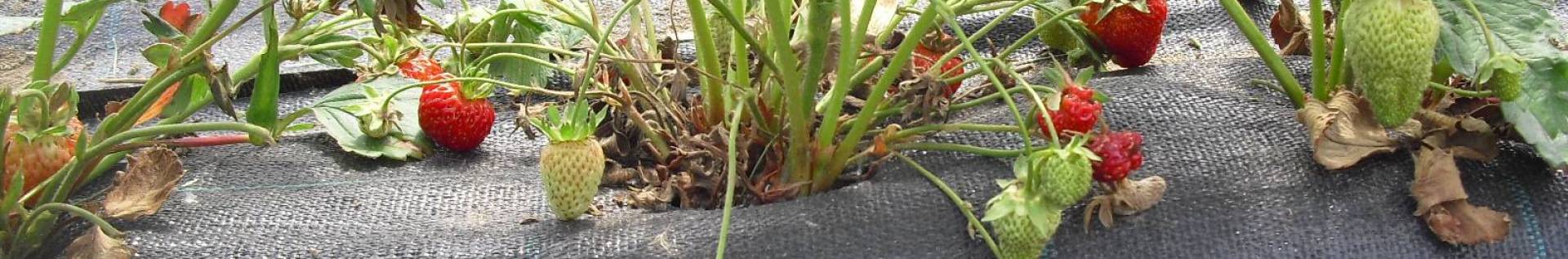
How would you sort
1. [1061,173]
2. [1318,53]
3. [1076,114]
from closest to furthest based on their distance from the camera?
[1061,173], [1076,114], [1318,53]

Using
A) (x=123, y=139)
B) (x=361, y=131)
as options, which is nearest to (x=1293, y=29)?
(x=361, y=131)

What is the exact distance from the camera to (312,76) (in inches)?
44.8

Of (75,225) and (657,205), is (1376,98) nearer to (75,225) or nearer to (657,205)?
(657,205)

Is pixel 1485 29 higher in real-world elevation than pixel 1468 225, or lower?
higher

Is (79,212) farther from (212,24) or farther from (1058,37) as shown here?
(1058,37)

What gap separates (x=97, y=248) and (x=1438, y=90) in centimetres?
76

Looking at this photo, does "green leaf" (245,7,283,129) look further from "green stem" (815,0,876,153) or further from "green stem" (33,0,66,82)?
"green stem" (815,0,876,153)

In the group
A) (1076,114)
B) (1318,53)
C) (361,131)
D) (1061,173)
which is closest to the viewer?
(1061,173)

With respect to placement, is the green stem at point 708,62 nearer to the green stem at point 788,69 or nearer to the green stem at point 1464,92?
the green stem at point 788,69

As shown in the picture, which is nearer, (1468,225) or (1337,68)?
(1468,225)

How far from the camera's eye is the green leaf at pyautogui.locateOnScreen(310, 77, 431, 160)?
0.90 metres

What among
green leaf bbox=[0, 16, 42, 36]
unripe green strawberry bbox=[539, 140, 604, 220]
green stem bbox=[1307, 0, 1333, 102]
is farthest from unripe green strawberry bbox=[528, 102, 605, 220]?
green stem bbox=[1307, 0, 1333, 102]

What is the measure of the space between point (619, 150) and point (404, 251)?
0.69ft

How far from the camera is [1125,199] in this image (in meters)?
0.70
